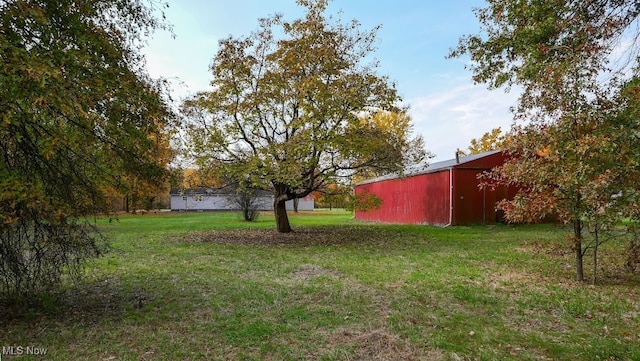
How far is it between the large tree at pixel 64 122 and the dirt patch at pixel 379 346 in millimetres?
3027

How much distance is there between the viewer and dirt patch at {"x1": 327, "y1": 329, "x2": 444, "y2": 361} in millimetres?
3398

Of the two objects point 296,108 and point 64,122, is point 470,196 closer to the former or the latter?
point 296,108

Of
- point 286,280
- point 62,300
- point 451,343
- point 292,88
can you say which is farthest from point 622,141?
point 292,88

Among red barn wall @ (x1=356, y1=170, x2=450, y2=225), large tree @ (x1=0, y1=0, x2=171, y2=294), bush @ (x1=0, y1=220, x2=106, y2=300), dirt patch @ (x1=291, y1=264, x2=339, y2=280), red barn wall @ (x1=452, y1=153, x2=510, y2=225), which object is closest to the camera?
large tree @ (x1=0, y1=0, x2=171, y2=294)

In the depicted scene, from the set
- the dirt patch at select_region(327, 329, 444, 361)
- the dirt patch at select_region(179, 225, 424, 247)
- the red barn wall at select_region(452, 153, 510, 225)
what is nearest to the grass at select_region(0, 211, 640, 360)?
the dirt patch at select_region(327, 329, 444, 361)

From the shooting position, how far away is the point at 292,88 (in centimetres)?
1218

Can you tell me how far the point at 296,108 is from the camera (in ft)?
40.7

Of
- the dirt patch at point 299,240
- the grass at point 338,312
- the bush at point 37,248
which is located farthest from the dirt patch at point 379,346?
the dirt patch at point 299,240

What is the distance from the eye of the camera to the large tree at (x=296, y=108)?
11266mm

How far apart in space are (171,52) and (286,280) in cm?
421

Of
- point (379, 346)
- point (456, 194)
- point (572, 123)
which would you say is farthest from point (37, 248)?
point (456, 194)

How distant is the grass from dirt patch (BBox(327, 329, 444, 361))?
0.02m

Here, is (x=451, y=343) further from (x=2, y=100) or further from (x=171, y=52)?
(x=171, y=52)

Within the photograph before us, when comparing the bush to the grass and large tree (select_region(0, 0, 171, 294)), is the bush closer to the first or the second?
large tree (select_region(0, 0, 171, 294))
